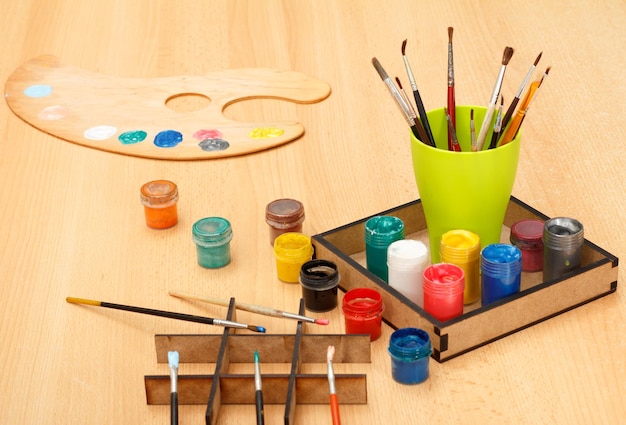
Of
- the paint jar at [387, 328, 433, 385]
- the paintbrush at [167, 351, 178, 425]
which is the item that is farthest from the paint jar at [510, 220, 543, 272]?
the paintbrush at [167, 351, 178, 425]

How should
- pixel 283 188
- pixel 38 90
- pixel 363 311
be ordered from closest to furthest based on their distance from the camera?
1. pixel 363 311
2. pixel 283 188
3. pixel 38 90

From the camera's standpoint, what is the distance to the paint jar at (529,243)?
134 centimetres

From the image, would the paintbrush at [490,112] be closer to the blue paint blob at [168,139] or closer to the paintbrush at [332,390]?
the paintbrush at [332,390]

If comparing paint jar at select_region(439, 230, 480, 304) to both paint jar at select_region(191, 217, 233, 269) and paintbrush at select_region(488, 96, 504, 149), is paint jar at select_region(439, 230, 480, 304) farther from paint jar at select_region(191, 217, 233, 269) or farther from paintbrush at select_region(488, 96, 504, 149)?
paint jar at select_region(191, 217, 233, 269)

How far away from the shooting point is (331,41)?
1.99 m

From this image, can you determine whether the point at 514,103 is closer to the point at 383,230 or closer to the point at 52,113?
the point at 383,230

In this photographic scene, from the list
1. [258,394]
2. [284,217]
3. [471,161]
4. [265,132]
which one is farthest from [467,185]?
[265,132]

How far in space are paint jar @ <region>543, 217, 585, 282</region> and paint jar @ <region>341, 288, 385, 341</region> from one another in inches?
8.2

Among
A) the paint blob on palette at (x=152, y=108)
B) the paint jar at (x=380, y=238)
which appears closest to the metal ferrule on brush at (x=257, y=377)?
the paint jar at (x=380, y=238)

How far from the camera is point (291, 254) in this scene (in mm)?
1342

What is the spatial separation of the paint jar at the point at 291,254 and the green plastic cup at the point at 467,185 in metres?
0.16

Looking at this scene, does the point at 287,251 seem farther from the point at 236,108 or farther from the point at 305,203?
the point at 236,108

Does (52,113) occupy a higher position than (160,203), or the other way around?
(52,113)

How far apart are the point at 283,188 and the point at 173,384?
49 cm
